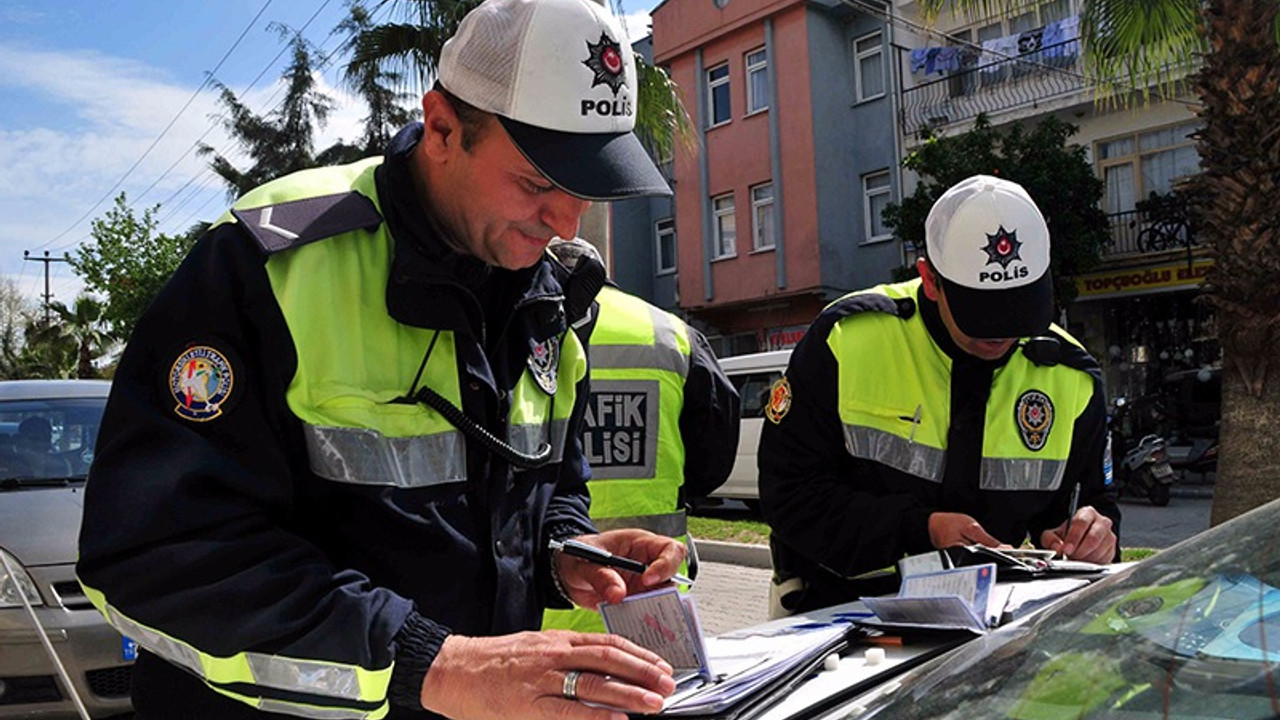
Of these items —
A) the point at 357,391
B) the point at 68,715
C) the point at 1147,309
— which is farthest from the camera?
the point at 1147,309

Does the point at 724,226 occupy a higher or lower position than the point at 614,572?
higher

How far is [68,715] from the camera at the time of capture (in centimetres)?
419

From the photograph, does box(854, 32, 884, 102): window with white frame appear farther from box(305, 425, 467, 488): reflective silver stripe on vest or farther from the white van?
box(305, 425, 467, 488): reflective silver stripe on vest

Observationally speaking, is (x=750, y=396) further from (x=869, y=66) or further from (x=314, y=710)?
(x=314, y=710)

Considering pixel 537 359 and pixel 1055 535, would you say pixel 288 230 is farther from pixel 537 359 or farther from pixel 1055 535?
pixel 1055 535

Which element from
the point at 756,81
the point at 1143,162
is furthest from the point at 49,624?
the point at 756,81

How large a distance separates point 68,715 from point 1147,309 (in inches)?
632

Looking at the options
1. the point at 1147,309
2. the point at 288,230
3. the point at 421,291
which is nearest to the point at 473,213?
the point at 421,291

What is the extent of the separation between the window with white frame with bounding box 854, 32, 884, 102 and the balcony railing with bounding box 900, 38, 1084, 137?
0.80 meters

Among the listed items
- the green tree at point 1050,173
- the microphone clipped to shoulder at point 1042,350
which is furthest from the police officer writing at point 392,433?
the green tree at point 1050,173

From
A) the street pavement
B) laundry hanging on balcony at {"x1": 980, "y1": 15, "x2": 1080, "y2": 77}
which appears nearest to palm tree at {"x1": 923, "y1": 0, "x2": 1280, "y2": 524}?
the street pavement

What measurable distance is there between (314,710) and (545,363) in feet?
2.08

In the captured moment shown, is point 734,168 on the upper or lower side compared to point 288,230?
upper

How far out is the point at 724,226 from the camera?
70.5 ft
